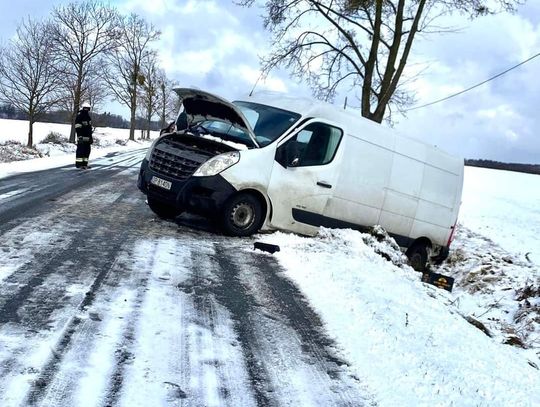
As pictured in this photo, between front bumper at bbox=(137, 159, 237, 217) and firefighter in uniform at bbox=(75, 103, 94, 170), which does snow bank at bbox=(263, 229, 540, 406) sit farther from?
firefighter in uniform at bbox=(75, 103, 94, 170)

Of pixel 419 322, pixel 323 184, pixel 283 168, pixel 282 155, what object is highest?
pixel 282 155

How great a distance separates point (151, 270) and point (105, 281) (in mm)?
578

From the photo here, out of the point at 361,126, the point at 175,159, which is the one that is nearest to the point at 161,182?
the point at 175,159

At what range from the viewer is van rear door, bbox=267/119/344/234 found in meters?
7.30

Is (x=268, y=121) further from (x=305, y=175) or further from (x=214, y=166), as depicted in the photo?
(x=214, y=166)

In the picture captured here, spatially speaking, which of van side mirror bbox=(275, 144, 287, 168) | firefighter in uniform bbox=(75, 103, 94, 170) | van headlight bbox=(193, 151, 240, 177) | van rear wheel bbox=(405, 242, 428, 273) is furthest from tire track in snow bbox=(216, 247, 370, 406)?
firefighter in uniform bbox=(75, 103, 94, 170)

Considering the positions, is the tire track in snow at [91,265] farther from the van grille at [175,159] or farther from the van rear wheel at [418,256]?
the van rear wheel at [418,256]

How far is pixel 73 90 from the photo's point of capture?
30094mm

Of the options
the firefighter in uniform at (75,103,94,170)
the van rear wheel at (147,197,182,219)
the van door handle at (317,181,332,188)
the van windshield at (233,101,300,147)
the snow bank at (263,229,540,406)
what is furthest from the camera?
the firefighter in uniform at (75,103,94,170)

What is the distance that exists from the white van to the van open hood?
0.02 metres

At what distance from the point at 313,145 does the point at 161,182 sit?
2.36 metres

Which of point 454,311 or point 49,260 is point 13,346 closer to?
point 49,260

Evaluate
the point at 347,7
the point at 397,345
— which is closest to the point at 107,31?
the point at 347,7

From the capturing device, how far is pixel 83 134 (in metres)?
15.0
